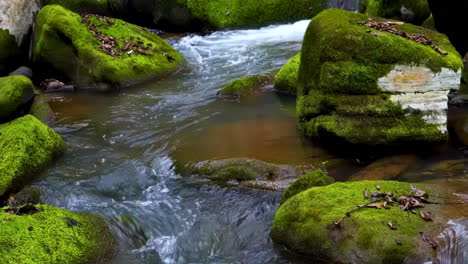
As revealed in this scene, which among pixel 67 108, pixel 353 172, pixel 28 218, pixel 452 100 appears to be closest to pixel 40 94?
pixel 67 108

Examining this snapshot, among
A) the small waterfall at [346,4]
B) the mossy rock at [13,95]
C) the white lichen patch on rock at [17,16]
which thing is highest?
the white lichen patch on rock at [17,16]

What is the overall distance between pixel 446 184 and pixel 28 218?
204 inches

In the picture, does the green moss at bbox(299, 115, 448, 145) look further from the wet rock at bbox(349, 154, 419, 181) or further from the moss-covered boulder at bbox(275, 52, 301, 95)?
the moss-covered boulder at bbox(275, 52, 301, 95)

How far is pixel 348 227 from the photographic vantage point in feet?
15.1

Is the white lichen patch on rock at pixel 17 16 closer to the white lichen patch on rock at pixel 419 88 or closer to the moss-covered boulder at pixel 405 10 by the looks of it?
the moss-covered boulder at pixel 405 10

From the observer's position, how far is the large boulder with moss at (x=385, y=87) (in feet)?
22.0

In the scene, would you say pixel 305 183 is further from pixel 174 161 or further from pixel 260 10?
pixel 260 10

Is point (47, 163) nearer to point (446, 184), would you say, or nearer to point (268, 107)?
point (268, 107)

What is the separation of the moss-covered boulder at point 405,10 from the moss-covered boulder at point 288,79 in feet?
13.7

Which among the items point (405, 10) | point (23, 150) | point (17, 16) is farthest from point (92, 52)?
point (405, 10)

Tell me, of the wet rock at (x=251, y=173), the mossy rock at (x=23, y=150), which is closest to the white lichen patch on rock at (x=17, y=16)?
the mossy rock at (x=23, y=150)

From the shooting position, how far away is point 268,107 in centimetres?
943

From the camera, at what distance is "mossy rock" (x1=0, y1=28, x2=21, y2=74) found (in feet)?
41.5

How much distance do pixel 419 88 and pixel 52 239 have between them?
5.59 metres
